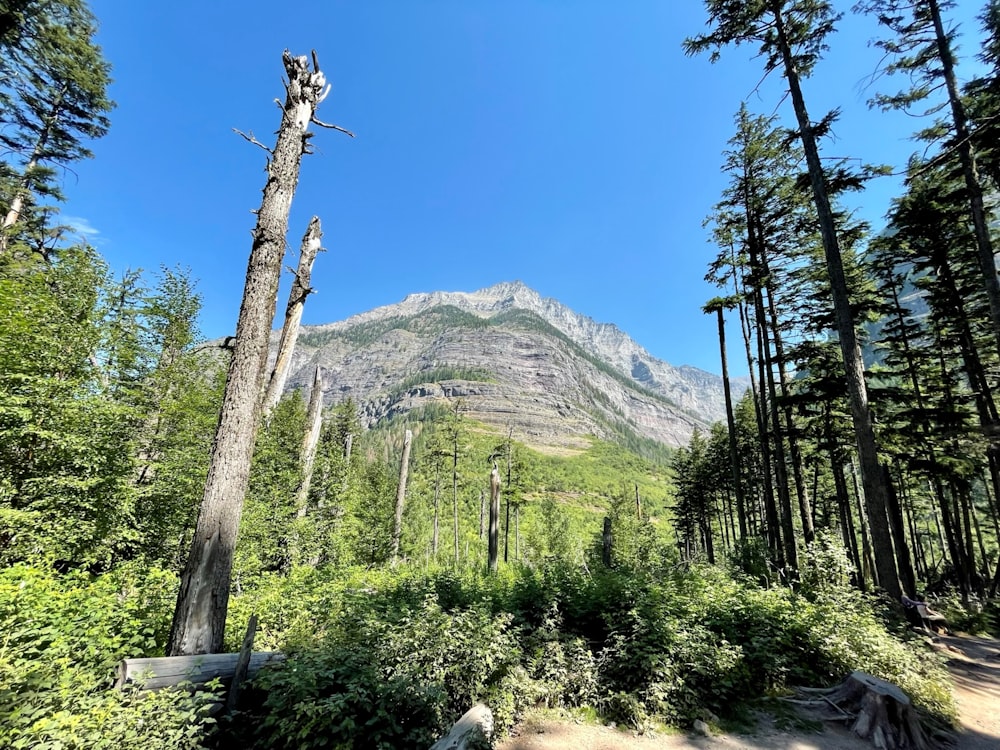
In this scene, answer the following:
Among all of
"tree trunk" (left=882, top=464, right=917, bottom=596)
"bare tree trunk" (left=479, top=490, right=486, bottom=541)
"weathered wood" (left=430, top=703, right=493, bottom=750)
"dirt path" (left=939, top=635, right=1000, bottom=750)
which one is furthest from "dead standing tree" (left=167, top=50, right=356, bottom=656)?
"bare tree trunk" (left=479, top=490, right=486, bottom=541)

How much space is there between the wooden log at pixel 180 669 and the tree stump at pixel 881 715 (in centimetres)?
680

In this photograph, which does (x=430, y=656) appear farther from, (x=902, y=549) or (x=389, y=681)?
(x=902, y=549)

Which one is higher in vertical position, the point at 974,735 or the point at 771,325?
the point at 771,325

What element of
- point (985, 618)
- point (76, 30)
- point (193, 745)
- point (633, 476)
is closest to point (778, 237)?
point (985, 618)

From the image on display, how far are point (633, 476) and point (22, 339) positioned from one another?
104 meters

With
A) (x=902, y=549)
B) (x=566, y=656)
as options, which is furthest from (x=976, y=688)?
(x=902, y=549)

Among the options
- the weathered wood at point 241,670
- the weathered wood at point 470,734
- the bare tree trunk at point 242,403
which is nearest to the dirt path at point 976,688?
the weathered wood at point 470,734

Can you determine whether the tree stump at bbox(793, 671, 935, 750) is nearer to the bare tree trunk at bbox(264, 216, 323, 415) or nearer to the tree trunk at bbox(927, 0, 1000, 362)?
the tree trunk at bbox(927, 0, 1000, 362)

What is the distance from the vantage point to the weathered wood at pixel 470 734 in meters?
3.76

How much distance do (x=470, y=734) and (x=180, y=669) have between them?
295 cm

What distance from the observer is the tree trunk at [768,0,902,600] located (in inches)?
313

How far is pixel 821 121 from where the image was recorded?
9781mm

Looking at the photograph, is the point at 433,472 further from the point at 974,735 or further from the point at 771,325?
the point at 974,735

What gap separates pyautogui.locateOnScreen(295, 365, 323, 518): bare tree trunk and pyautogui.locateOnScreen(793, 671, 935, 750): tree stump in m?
11.7
